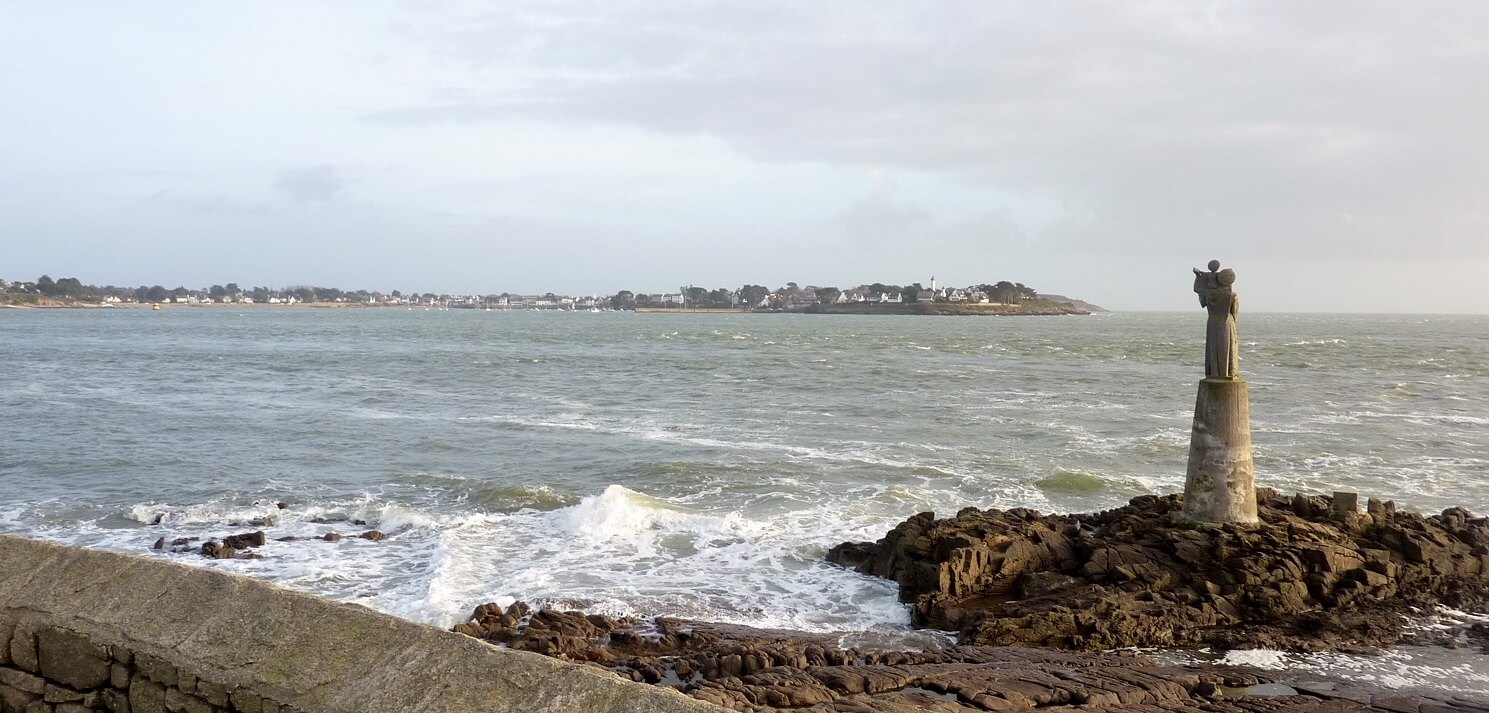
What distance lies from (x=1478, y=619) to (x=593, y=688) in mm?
10792

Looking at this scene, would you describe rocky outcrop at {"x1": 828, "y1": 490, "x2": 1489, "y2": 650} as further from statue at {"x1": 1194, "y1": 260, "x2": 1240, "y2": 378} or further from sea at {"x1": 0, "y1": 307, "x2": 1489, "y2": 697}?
statue at {"x1": 1194, "y1": 260, "x2": 1240, "y2": 378}

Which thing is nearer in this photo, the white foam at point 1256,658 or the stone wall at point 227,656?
the stone wall at point 227,656

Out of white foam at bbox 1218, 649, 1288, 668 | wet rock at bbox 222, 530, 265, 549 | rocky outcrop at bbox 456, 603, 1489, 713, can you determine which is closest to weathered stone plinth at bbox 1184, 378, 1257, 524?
white foam at bbox 1218, 649, 1288, 668

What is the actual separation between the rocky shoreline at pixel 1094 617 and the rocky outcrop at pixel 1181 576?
24 mm

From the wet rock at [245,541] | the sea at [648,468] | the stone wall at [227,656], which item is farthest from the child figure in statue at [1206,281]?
the wet rock at [245,541]

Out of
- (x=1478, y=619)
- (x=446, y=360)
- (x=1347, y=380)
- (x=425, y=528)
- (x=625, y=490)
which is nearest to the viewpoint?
(x=1478, y=619)

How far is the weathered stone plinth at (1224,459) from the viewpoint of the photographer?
Answer: 1209cm

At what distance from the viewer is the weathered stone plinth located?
476 inches

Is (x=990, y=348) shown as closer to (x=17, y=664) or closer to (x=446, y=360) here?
(x=446, y=360)

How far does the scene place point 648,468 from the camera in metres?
20.6

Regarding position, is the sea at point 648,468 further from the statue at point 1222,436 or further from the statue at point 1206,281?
the statue at point 1206,281

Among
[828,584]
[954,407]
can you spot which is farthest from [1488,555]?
[954,407]

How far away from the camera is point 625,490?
17.4m

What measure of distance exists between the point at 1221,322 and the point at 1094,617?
4.36 meters
